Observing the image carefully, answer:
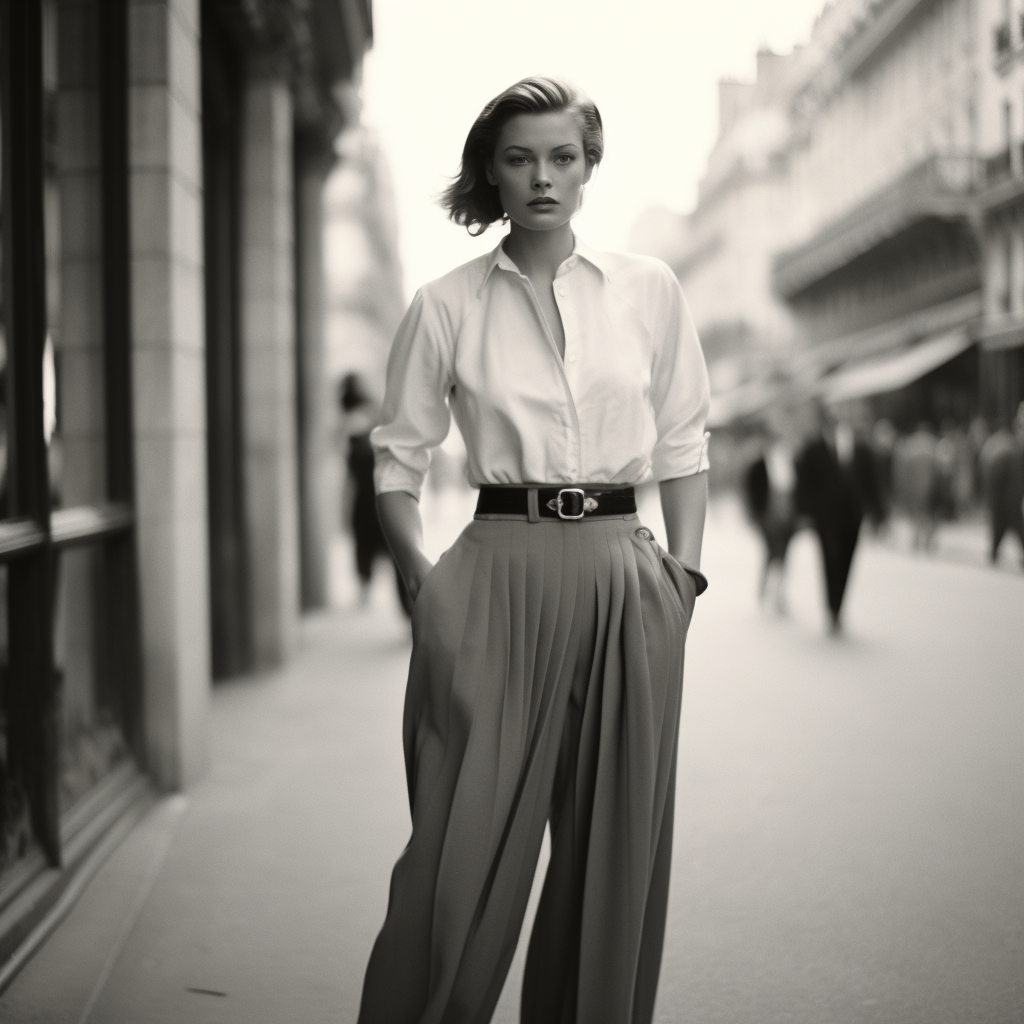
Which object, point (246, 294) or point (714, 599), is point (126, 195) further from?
point (714, 599)

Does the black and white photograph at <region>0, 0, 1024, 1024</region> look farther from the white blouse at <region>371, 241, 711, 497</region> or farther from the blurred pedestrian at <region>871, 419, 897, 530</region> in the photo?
the blurred pedestrian at <region>871, 419, 897, 530</region>

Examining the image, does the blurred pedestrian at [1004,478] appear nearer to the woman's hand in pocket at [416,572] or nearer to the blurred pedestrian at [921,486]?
the blurred pedestrian at [921,486]

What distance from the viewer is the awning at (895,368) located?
20719 mm

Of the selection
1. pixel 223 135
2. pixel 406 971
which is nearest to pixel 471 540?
pixel 406 971

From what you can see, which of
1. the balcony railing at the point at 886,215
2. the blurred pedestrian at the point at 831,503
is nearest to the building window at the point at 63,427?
the blurred pedestrian at the point at 831,503

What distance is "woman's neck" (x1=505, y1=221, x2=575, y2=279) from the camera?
2.90m

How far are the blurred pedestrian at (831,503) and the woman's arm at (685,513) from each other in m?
8.45

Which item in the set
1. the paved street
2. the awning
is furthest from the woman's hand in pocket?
the awning

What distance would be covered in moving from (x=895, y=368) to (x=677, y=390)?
25.6 m

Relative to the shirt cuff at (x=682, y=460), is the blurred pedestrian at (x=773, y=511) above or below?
below

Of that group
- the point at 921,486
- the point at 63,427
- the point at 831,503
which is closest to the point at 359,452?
the point at 831,503

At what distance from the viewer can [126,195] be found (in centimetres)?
579

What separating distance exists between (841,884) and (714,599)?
9.69 metres

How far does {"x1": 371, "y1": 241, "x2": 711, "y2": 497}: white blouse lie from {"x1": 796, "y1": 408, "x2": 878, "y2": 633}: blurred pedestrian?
848cm
